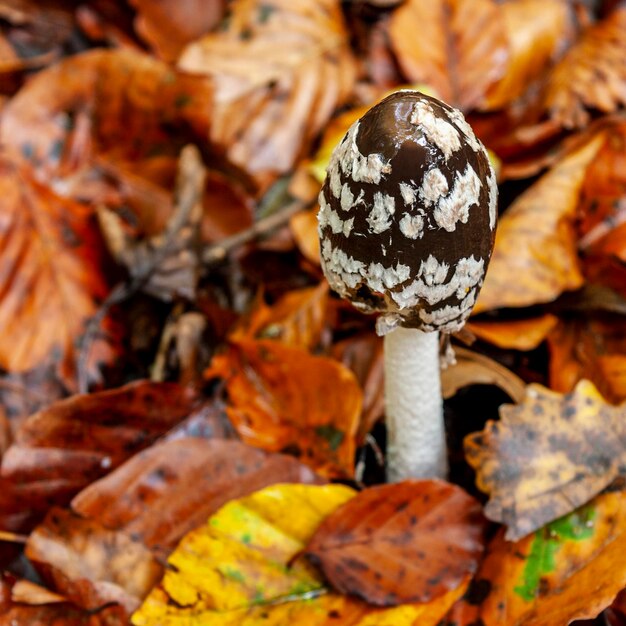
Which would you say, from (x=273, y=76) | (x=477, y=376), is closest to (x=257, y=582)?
(x=477, y=376)

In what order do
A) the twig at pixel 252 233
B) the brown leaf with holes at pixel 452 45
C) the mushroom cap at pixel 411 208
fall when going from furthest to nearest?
→ 1. the brown leaf with holes at pixel 452 45
2. the twig at pixel 252 233
3. the mushroom cap at pixel 411 208

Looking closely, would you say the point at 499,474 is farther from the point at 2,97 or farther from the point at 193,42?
the point at 2,97

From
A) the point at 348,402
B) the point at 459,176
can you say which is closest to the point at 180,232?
the point at 348,402

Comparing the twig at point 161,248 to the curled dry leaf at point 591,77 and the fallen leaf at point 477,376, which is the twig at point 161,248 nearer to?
the fallen leaf at point 477,376

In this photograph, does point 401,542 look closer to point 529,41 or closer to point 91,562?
point 91,562

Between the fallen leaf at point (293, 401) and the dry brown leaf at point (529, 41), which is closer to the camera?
the fallen leaf at point (293, 401)

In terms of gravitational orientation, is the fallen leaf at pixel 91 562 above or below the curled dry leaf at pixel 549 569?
below

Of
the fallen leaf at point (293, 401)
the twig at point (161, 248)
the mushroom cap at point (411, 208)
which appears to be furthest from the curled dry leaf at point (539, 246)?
the twig at point (161, 248)
